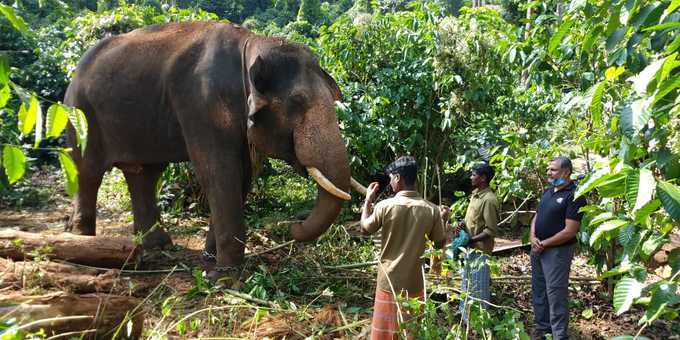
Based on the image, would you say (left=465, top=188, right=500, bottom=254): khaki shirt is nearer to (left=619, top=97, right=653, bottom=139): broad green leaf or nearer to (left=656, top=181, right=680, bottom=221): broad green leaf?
(left=619, top=97, right=653, bottom=139): broad green leaf

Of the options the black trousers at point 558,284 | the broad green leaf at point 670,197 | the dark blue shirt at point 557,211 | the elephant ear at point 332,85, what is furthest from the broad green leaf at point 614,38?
the elephant ear at point 332,85

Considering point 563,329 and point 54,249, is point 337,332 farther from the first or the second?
point 54,249

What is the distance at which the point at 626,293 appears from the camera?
2016mm

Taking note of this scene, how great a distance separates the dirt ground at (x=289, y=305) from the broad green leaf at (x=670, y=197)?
6.72ft

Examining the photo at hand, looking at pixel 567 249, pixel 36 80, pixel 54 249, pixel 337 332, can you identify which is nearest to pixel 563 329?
pixel 567 249

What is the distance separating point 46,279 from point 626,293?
12.2 ft

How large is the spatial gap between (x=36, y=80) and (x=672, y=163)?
15281 mm

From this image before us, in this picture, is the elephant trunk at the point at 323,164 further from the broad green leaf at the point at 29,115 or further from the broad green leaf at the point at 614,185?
the broad green leaf at the point at 29,115

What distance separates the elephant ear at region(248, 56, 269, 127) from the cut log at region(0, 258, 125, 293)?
1726mm

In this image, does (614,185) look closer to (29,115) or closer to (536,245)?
(29,115)

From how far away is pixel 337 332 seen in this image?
4.73 meters

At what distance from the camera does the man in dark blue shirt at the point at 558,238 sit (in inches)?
Answer: 185

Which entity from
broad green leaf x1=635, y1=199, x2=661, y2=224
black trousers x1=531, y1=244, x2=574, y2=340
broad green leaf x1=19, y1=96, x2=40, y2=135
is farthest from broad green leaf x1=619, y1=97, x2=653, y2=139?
black trousers x1=531, y1=244, x2=574, y2=340

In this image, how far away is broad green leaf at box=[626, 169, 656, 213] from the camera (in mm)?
1858
